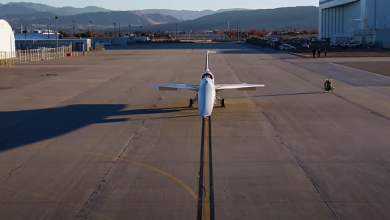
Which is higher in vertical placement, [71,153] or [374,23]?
[374,23]

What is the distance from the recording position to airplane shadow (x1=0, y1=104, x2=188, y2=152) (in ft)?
66.7

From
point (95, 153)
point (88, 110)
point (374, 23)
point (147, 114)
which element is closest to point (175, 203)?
point (95, 153)

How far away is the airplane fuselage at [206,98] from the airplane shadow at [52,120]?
10.4 feet

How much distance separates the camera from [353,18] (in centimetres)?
14562

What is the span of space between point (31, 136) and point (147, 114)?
6.79m

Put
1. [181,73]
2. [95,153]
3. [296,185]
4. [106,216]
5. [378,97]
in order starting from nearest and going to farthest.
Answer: [106,216]
[296,185]
[95,153]
[378,97]
[181,73]

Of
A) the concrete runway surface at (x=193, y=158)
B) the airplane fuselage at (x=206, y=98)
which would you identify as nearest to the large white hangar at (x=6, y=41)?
the concrete runway surface at (x=193, y=158)

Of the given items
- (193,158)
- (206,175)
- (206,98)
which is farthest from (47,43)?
(206,175)

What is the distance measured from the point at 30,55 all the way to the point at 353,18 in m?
101

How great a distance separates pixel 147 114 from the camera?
1011 inches

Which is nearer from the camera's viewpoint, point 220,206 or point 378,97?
point 220,206

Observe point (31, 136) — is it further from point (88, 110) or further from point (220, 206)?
point (220, 206)

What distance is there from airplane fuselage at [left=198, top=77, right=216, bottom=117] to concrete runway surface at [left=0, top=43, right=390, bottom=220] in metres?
0.74

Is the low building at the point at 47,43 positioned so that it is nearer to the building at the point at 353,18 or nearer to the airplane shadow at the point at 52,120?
the building at the point at 353,18
